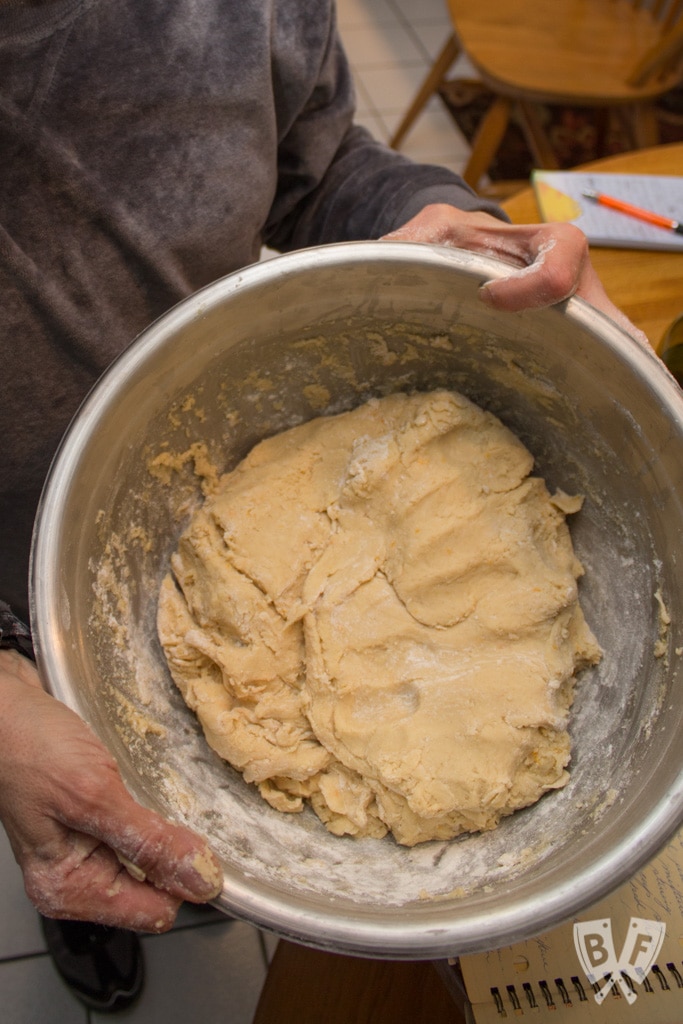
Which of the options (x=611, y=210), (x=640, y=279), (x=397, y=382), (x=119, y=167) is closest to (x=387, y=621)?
(x=397, y=382)

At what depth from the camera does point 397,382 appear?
105cm

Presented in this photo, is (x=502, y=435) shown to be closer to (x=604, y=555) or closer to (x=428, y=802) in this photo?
(x=604, y=555)

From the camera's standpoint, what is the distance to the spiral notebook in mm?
788

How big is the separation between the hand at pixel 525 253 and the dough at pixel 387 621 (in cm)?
19

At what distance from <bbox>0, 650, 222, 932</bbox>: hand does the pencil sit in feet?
4.27

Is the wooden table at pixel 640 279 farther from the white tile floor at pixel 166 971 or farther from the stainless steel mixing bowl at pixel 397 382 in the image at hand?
the white tile floor at pixel 166 971

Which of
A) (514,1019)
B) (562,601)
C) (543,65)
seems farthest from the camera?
(543,65)

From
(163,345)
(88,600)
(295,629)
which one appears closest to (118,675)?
(88,600)

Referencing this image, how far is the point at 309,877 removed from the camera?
0.81 metres

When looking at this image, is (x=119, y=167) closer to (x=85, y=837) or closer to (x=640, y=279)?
(x=85, y=837)

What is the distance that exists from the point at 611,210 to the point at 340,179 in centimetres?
57

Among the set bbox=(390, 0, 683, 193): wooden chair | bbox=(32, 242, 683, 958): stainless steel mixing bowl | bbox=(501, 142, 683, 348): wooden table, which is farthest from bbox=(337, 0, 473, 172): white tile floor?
bbox=(32, 242, 683, 958): stainless steel mixing bowl

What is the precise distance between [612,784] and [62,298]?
845mm

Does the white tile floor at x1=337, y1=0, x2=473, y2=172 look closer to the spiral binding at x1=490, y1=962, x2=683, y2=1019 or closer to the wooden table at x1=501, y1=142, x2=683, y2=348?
the wooden table at x1=501, y1=142, x2=683, y2=348
